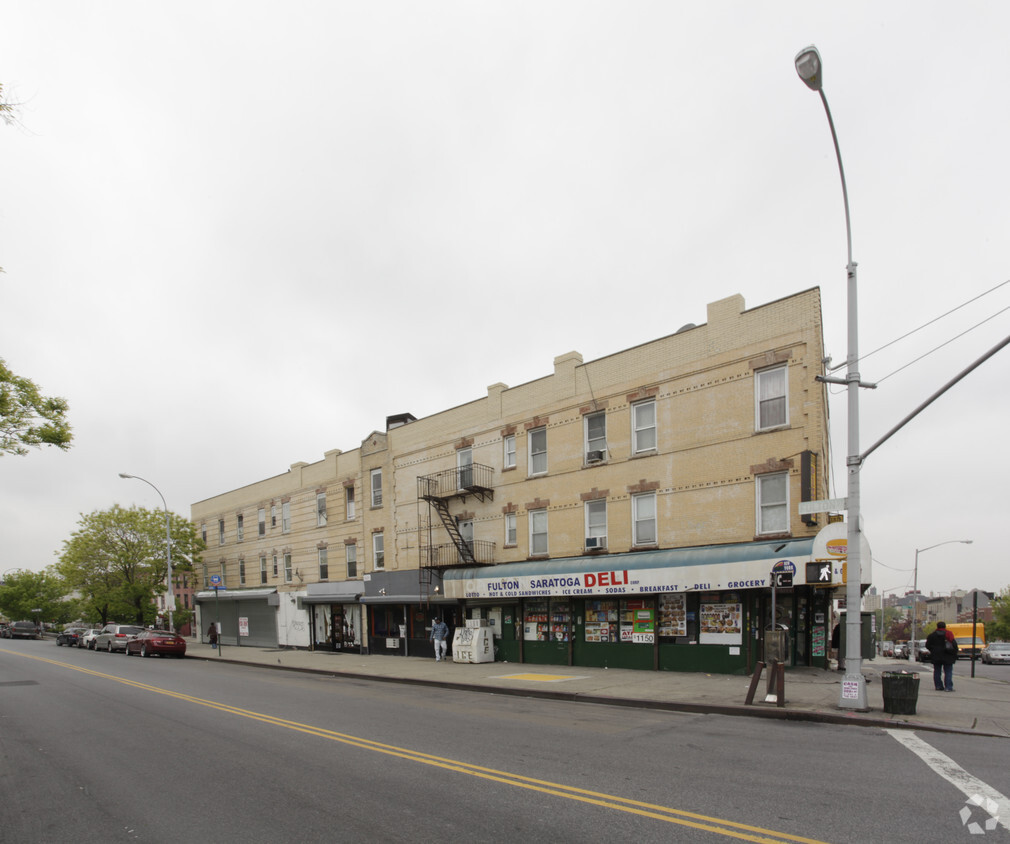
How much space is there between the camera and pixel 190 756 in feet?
30.0

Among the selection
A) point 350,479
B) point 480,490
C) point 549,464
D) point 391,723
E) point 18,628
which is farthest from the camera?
point 18,628

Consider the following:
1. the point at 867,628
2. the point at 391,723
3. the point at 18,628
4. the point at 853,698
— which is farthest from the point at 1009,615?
the point at 18,628

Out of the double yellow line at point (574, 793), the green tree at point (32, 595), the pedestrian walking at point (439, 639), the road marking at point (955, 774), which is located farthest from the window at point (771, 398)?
the green tree at point (32, 595)

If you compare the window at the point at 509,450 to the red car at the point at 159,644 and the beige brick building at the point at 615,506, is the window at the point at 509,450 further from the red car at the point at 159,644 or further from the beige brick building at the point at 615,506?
the red car at the point at 159,644

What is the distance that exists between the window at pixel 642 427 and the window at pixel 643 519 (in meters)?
1.43

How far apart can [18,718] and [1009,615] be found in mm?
81826

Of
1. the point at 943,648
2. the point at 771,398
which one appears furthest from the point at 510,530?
the point at 943,648

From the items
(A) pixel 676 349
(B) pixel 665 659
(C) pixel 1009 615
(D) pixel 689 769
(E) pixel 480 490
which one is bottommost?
(C) pixel 1009 615

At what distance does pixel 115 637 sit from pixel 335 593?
15.1 meters

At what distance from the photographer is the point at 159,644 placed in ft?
107

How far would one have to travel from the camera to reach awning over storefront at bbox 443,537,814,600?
16.3 meters

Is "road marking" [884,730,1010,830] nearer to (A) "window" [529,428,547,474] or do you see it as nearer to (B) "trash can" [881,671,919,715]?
(B) "trash can" [881,671,919,715]

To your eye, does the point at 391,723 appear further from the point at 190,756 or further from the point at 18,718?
the point at 18,718

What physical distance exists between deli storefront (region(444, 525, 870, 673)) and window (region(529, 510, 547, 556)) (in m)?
0.73
